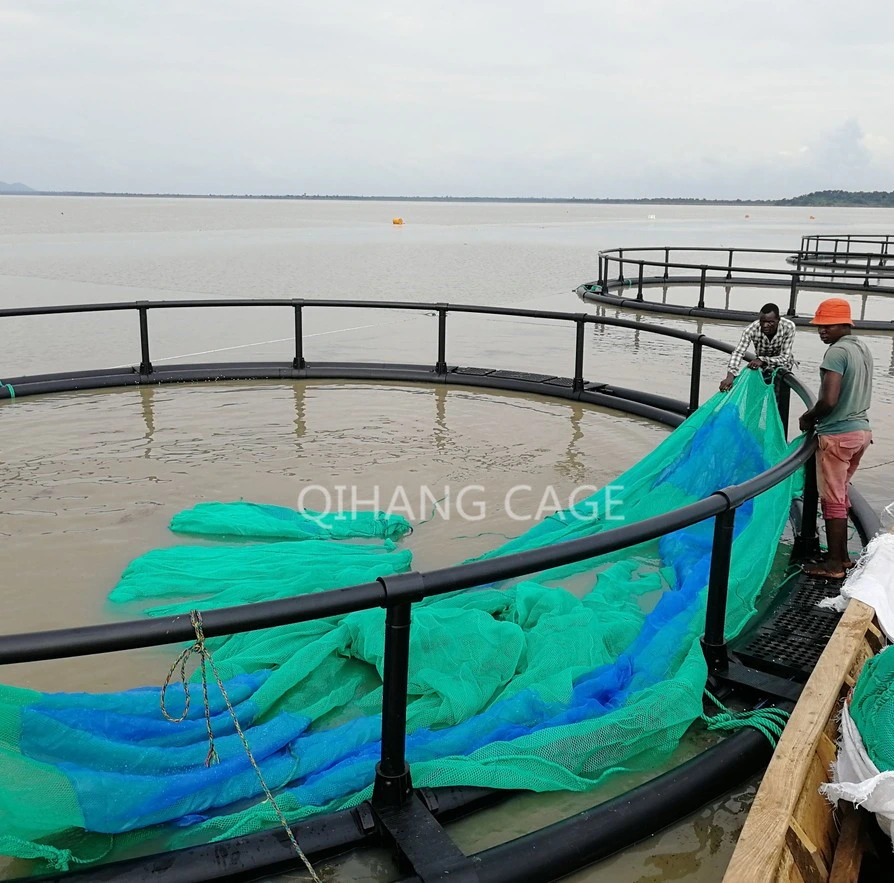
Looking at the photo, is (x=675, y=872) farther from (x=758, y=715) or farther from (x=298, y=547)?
(x=298, y=547)

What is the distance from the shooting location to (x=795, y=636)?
13.4ft

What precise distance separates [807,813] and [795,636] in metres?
1.59

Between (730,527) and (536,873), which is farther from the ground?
(730,527)

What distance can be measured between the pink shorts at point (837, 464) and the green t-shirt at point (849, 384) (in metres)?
0.05

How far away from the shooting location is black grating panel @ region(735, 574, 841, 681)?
3.79 m

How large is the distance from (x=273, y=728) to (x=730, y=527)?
1.90 meters

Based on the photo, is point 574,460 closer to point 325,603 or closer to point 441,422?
point 441,422

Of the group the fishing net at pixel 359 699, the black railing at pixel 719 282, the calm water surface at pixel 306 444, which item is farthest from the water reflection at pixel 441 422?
the black railing at pixel 719 282

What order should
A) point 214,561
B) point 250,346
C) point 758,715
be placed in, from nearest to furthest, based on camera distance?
point 758,715, point 214,561, point 250,346

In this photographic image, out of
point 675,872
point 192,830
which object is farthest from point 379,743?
point 675,872

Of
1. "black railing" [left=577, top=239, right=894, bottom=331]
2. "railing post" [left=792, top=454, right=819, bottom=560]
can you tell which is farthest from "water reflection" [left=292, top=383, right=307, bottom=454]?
"black railing" [left=577, top=239, right=894, bottom=331]

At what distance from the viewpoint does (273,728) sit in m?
3.21

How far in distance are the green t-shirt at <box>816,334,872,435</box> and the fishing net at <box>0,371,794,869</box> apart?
52cm

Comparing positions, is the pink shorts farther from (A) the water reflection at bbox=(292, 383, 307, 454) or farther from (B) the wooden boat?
(A) the water reflection at bbox=(292, 383, 307, 454)
